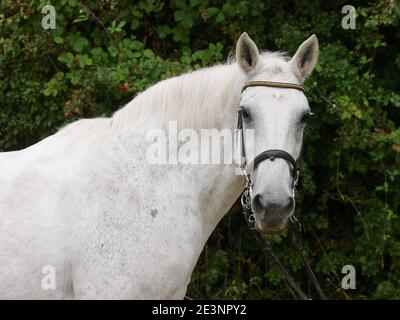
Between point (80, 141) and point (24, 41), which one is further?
point (24, 41)

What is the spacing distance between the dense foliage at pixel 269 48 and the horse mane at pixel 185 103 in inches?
63.4

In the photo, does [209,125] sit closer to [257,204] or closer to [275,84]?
[275,84]

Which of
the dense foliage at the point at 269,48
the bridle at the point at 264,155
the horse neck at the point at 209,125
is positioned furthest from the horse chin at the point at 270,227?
the dense foliage at the point at 269,48

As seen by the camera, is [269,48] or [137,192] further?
[269,48]

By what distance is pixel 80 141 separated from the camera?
350 cm

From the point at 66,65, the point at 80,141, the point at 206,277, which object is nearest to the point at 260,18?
the point at 66,65

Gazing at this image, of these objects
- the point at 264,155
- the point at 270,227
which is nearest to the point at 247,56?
the point at 264,155

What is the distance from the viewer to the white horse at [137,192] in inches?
125

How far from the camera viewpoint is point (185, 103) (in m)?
3.54

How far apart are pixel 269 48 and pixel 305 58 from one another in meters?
2.36

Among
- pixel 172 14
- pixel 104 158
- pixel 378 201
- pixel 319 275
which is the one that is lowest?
pixel 319 275

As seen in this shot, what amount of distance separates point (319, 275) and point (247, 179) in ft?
9.81

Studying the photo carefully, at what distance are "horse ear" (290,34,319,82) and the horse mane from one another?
4.2 inches
